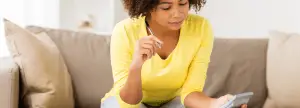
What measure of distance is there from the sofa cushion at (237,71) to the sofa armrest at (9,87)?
835 mm

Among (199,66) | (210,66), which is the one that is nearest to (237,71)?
(210,66)

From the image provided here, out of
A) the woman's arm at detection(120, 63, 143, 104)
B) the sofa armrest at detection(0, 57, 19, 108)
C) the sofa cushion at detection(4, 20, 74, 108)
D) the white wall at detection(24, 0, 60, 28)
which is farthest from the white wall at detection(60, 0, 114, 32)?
the woman's arm at detection(120, 63, 143, 104)

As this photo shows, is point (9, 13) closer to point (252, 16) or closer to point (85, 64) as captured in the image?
point (85, 64)

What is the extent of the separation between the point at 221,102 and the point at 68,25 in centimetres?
131

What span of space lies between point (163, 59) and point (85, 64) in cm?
56

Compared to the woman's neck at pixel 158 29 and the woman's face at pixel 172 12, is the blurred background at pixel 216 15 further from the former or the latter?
the woman's face at pixel 172 12

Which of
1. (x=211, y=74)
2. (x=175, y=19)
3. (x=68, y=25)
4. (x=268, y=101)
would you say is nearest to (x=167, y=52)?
(x=175, y=19)

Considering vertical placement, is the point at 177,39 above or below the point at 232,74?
above

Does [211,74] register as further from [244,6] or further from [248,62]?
[244,6]

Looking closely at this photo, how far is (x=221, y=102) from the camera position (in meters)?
1.58

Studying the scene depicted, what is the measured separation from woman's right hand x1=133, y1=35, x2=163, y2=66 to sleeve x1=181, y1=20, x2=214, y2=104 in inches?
10.3

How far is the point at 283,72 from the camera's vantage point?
2158mm

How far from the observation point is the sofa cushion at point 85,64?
2.12 meters

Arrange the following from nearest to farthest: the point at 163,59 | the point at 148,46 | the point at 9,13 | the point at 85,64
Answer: the point at 148,46 → the point at 163,59 → the point at 85,64 → the point at 9,13
